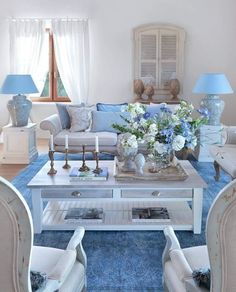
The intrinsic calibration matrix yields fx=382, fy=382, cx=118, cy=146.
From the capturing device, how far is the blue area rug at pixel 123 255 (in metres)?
2.37

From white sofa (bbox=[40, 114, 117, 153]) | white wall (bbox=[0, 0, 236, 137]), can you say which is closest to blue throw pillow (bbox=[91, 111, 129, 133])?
white sofa (bbox=[40, 114, 117, 153])

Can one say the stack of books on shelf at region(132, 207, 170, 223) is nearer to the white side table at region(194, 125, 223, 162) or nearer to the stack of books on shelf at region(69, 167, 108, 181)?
the stack of books on shelf at region(69, 167, 108, 181)

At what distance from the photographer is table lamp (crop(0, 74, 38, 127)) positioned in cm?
516

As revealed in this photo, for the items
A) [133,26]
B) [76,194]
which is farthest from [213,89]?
[76,194]

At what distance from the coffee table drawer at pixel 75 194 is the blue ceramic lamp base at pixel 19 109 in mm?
2710

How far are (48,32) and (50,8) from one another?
Result: 1.39ft

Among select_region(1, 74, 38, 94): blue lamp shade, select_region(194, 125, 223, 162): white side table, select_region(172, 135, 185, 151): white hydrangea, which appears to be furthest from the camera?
select_region(194, 125, 223, 162): white side table

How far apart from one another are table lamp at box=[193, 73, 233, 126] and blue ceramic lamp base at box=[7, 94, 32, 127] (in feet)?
8.04

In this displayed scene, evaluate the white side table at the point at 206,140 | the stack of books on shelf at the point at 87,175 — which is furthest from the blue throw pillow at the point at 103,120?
the stack of books on shelf at the point at 87,175

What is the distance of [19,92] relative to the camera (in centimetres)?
516

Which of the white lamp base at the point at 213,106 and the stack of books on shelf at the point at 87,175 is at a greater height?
the white lamp base at the point at 213,106

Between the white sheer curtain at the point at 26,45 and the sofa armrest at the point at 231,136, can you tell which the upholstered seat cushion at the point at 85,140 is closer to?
the sofa armrest at the point at 231,136

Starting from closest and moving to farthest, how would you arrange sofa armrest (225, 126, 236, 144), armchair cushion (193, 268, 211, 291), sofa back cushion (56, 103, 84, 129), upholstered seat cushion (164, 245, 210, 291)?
armchair cushion (193, 268, 211, 291)
upholstered seat cushion (164, 245, 210, 291)
sofa armrest (225, 126, 236, 144)
sofa back cushion (56, 103, 84, 129)

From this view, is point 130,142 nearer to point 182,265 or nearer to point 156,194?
point 156,194
